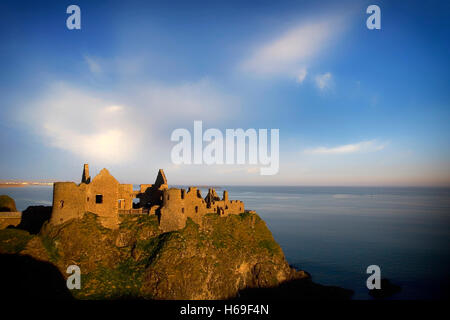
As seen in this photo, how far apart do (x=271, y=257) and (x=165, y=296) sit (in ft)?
104

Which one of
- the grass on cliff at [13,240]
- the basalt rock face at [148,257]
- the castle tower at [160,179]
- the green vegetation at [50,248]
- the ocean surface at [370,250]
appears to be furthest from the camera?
the ocean surface at [370,250]

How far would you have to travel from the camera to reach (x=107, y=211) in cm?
4559

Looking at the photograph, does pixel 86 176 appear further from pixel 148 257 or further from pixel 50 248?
pixel 148 257

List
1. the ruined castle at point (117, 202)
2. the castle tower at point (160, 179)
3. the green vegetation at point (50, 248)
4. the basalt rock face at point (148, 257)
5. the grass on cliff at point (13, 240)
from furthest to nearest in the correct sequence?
the castle tower at point (160, 179) → the ruined castle at point (117, 202) → the basalt rock face at point (148, 257) → the green vegetation at point (50, 248) → the grass on cliff at point (13, 240)

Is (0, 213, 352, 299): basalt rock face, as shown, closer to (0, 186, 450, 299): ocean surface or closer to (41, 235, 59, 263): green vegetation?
(41, 235, 59, 263): green vegetation

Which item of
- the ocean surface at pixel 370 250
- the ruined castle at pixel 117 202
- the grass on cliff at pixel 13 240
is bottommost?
the ocean surface at pixel 370 250

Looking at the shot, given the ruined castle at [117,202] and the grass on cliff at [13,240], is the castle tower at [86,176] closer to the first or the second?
the ruined castle at [117,202]

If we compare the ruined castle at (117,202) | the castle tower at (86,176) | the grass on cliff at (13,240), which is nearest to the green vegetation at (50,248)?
the grass on cliff at (13,240)

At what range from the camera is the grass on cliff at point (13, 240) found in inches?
1417

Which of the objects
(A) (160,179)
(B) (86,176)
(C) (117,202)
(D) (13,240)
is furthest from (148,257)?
(B) (86,176)

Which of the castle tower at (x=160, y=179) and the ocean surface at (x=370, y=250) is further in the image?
the ocean surface at (x=370, y=250)

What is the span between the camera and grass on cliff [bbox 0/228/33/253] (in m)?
36.0

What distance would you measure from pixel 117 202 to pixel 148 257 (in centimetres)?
1143

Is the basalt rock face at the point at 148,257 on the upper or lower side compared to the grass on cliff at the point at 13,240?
lower
